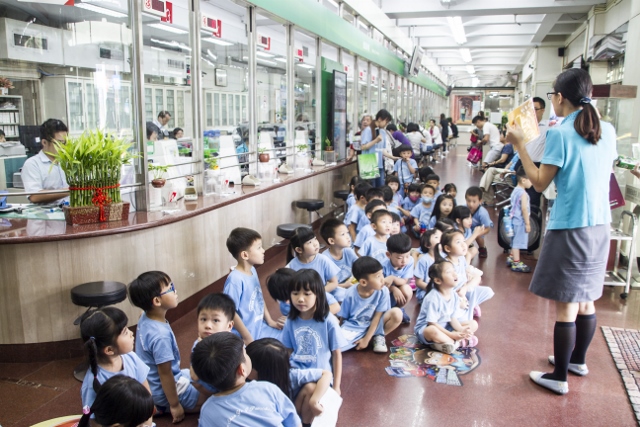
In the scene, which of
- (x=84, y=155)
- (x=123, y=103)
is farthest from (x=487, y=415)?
(x=123, y=103)

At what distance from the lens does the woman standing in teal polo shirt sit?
286 cm

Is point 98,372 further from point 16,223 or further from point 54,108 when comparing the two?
point 54,108

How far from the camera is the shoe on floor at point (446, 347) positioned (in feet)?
11.7

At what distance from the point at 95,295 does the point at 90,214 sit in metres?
0.76

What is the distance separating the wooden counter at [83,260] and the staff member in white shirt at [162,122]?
4.68ft

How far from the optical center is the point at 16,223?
3.60 m

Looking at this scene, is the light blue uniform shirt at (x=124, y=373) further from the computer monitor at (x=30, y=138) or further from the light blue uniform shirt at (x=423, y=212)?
the light blue uniform shirt at (x=423, y=212)

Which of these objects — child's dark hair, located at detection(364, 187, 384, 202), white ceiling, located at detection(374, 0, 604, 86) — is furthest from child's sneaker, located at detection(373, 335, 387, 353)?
white ceiling, located at detection(374, 0, 604, 86)

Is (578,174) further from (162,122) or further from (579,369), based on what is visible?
(162,122)

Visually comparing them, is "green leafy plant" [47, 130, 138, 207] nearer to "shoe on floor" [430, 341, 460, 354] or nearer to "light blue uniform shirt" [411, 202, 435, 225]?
"shoe on floor" [430, 341, 460, 354]

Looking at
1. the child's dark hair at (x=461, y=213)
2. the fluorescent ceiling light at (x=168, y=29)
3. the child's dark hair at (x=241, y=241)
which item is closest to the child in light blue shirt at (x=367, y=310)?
the child's dark hair at (x=241, y=241)

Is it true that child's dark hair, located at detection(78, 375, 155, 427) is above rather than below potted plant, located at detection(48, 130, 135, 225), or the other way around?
below

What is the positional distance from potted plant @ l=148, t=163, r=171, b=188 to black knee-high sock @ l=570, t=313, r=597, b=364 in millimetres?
3033

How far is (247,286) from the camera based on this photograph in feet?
11.1
